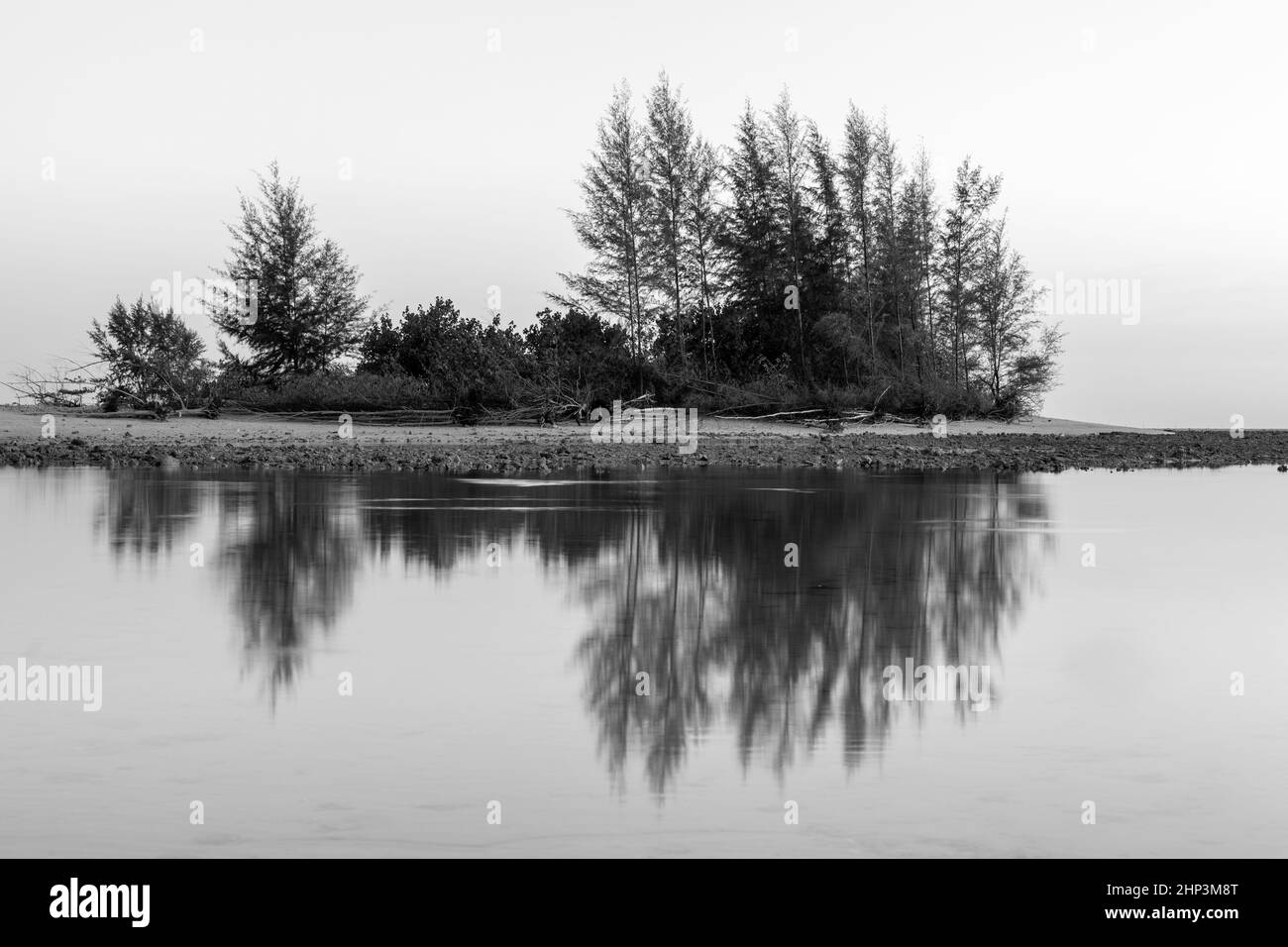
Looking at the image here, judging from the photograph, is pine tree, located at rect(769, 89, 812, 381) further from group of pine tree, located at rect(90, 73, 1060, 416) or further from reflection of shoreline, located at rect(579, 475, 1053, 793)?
reflection of shoreline, located at rect(579, 475, 1053, 793)

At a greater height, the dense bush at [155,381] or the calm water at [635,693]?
the dense bush at [155,381]

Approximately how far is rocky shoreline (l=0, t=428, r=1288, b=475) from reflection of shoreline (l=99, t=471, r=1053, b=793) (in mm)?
5808

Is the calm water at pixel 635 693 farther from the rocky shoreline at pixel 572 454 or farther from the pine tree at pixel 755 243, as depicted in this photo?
the pine tree at pixel 755 243

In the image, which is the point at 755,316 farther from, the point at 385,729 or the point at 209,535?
the point at 385,729

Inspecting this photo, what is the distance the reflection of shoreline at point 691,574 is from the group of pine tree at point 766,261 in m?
21.0

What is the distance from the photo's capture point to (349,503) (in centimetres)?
1620

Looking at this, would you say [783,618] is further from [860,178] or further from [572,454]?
[860,178]

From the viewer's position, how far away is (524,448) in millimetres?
30328

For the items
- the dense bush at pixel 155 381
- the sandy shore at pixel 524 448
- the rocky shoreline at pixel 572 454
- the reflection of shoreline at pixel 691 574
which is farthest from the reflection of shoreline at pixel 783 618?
the dense bush at pixel 155 381

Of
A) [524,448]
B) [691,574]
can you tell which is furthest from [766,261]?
[691,574]

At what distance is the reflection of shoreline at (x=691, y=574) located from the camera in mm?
5840

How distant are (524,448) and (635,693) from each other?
80.3 ft

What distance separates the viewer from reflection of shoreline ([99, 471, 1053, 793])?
5.84m
